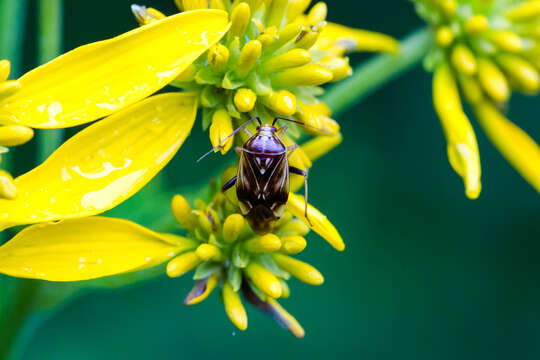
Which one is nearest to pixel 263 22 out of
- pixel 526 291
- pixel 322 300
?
pixel 322 300

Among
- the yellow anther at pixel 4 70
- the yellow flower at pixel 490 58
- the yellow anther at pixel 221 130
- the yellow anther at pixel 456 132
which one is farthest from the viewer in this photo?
the yellow flower at pixel 490 58

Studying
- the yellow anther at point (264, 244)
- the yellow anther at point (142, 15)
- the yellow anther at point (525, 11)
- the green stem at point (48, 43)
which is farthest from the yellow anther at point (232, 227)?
the yellow anther at point (525, 11)

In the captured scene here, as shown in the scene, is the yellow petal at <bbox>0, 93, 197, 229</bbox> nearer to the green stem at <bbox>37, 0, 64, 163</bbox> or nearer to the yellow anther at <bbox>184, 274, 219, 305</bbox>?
the yellow anther at <bbox>184, 274, 219, 305</bbox>

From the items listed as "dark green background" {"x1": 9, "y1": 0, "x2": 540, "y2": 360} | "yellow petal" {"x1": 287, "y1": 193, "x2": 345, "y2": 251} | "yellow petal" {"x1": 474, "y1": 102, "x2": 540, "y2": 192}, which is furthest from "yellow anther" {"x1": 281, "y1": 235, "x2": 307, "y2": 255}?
"dark green background" {"x1": 9, "y1": 0, "x2": 540, "y2": 360}

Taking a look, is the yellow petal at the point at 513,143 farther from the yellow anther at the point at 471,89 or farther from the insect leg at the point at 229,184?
the insect leg at the point at 229,184

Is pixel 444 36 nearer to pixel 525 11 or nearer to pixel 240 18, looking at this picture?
pixel 525 11

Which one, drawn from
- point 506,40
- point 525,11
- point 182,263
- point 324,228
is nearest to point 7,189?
point 182,263
